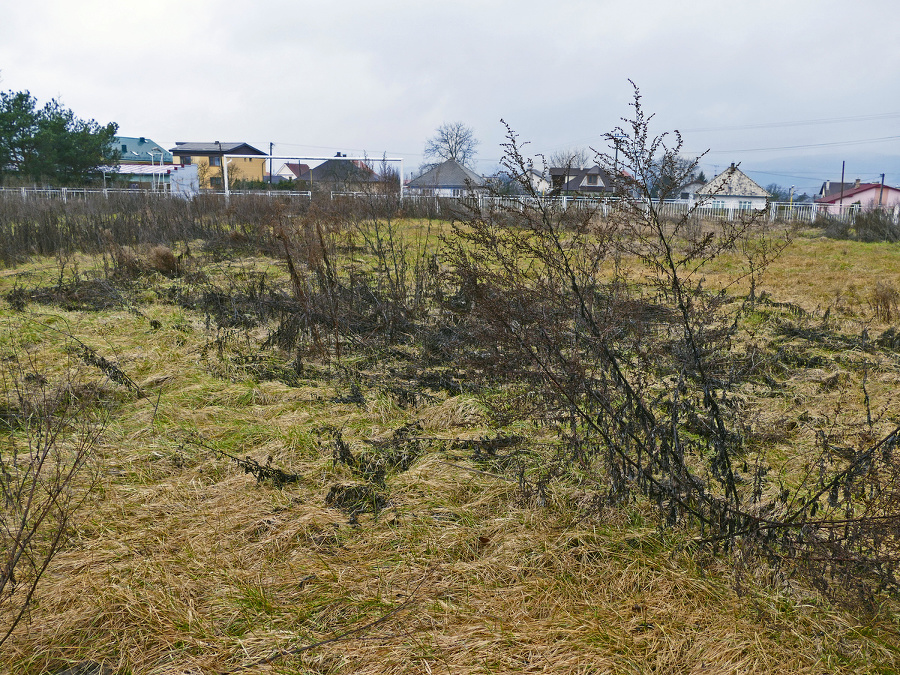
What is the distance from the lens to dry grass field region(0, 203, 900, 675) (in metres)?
1.99

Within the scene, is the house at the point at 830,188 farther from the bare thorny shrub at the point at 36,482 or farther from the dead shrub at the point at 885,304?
the bare thorny shrub at the point at 36,482

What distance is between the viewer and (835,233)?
19781mm

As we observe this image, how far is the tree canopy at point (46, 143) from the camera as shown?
26.5 m

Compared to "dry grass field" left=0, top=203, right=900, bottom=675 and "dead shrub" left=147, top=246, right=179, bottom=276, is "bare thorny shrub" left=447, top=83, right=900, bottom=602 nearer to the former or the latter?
"dry grass field" left=0, top=203, right=900, bottom=675

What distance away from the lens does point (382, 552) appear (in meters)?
2.54

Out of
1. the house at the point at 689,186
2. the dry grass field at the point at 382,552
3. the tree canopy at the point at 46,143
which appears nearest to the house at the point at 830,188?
the house at the point at 689,186

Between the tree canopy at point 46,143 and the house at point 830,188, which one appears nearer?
the tree canopy at point 46,143

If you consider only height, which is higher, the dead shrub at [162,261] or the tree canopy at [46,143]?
the tree canopy at [46,143]

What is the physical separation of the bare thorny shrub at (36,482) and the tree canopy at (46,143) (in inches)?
1087

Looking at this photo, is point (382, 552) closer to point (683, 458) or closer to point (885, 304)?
point (683, 458)

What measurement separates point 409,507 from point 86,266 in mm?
9559

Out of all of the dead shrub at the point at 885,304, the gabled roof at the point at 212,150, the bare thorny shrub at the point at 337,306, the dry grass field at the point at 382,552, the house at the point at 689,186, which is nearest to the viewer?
the dry grass field at the point at 382,552

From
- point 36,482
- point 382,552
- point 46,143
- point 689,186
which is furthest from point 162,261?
point 46,143

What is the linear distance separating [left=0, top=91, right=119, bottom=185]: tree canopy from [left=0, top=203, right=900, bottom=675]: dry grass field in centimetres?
2808
